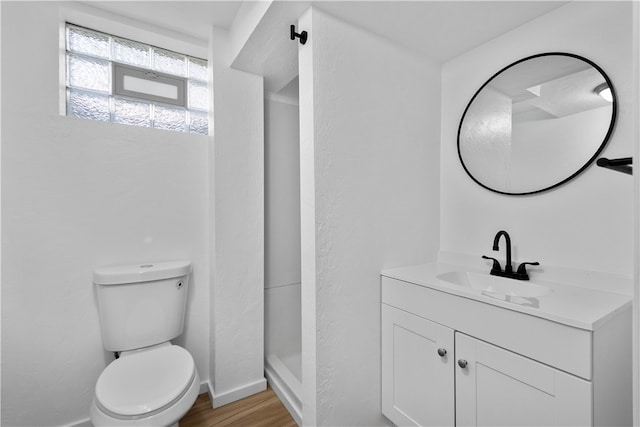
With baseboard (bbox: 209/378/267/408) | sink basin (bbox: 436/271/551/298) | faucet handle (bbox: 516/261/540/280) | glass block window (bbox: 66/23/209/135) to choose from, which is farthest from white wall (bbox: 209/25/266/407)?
faucet handle (bbox: 516/261/540/280)

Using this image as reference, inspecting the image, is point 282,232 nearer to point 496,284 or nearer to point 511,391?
point 496,284

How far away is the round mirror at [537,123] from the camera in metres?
1.20

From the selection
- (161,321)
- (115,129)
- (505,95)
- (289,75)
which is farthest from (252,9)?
(161,321)

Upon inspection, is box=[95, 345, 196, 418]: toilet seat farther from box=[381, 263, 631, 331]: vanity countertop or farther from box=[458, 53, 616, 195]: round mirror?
box=[458, 53, 616, 195]: round mirror

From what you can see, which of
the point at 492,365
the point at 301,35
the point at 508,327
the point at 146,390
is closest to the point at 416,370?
the point at 492,365

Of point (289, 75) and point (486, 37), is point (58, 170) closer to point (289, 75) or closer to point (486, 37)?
point (289, 75)

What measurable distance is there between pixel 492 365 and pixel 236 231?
4.82 ft

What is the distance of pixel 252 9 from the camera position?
4.74 feet

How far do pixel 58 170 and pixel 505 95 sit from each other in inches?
91.8

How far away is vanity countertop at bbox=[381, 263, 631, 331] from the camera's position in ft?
2.78

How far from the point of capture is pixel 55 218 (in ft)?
4.79

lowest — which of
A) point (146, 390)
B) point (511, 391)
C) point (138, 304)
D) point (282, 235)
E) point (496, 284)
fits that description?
point (146, 390)

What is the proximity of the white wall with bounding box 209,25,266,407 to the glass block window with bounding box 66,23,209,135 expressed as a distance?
1.03ft

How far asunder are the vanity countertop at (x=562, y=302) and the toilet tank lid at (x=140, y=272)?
1.21 m
